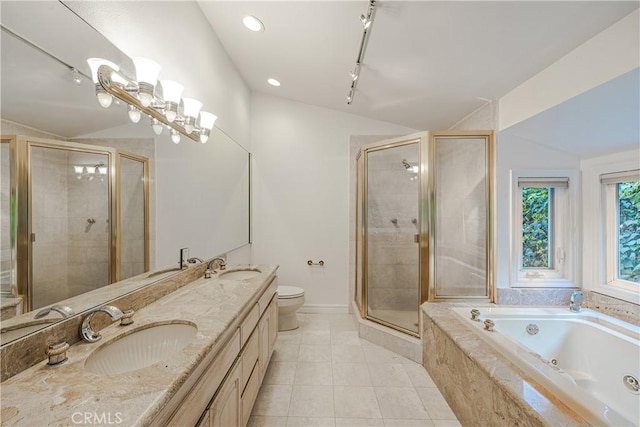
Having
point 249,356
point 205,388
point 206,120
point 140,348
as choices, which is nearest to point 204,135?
point 206,120

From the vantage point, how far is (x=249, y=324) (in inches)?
57.2

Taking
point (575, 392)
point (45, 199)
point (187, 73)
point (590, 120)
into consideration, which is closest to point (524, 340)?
point (575, 392)

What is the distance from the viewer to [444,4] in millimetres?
1381

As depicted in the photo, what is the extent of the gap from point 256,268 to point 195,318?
1.08m

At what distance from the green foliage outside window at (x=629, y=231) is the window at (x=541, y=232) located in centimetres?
27

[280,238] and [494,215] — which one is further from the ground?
[494,215]

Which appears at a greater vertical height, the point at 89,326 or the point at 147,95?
the point at 147,95

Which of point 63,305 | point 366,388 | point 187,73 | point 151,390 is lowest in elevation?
point 366,388

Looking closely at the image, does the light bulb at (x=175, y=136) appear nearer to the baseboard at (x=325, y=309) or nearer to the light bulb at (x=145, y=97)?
the light bulb at (x=145, y=97)

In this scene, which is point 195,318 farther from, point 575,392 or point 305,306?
point 305,306

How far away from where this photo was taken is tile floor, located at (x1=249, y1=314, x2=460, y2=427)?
157 centimetres

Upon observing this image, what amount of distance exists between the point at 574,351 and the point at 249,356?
222 cm

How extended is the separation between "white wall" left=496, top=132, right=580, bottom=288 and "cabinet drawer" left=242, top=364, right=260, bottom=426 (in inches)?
80.2

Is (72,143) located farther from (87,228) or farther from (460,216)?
(460,216)
